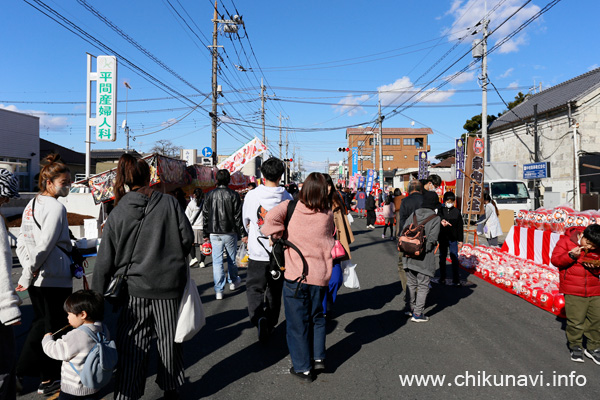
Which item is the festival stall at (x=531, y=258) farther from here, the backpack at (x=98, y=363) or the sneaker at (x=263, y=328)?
the backpack at (x=98, y=363)

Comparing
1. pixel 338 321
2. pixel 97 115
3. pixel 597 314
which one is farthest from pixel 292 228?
pixel 97 115

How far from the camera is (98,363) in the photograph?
269 cm

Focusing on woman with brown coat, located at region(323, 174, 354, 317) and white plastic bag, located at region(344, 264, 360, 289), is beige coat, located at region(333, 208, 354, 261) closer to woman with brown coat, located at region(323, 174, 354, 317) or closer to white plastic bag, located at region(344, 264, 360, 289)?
woman with brown coat, located at region(323, 174, 354, 317)

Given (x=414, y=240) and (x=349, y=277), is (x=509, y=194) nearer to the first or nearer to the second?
(x=414, y=240)

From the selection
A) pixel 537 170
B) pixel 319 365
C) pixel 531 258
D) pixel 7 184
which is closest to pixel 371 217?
pixel 537 170

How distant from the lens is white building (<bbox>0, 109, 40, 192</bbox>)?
2362 centimetres

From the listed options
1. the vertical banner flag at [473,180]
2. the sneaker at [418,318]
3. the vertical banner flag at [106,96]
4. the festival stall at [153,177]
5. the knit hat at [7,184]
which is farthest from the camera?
the vertical banner flag at [106,96]

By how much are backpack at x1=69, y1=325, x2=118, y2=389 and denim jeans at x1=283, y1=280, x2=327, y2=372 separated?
1355 mm

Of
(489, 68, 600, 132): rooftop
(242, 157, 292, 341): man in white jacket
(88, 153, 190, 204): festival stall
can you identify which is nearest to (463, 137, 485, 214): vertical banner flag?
(88, 153, 190, 204): festival stall

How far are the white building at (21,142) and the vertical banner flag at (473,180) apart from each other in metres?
22.2

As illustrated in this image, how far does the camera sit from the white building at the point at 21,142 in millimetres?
23625

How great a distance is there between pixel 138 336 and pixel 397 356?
8.30 feet

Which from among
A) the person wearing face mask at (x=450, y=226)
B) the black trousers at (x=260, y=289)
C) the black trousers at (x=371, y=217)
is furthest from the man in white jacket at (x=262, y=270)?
the black trousers at (x=371, y=217)

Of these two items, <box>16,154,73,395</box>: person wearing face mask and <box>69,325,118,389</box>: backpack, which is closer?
<box>69,325,118,389</box>: backpack
